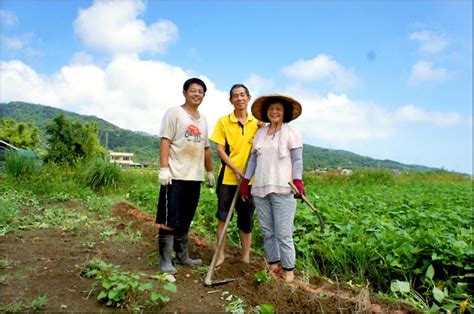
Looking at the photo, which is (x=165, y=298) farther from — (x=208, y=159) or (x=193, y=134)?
(x=208, y=159)

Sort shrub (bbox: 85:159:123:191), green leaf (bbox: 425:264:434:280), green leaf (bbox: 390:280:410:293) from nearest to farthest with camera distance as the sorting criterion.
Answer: green leaf (bbox: 390:280:410:293)
green leaf (bbox: 425:264:434:280)
shrub (bbox: 85:159:123:191)

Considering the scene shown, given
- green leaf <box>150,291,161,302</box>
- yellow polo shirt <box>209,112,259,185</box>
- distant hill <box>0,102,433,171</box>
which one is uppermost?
distant hill <box>0,102,433,171</box>

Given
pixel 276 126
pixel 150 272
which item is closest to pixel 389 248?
pixel 276 126

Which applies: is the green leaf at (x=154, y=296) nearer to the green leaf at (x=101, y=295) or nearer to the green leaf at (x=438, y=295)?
the green leaf at (x=101, y=295)

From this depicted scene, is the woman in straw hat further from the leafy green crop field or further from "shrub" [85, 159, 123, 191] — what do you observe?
"shrub" [85, 159, 123, 191]

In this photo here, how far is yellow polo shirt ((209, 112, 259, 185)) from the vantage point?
378cm

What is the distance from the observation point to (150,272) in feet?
11.4

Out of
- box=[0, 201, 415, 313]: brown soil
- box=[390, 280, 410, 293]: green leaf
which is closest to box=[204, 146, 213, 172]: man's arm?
box=[0, 201, 415, 313]: brown soil

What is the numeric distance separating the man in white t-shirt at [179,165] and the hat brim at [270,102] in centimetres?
53

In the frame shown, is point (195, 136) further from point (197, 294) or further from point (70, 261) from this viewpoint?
point (70, 261)

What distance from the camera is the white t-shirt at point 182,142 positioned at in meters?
3.59

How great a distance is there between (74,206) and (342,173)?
12.7 meters

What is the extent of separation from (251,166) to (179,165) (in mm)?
673

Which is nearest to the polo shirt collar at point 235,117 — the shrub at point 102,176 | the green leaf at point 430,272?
the green leaf at point 430,272
